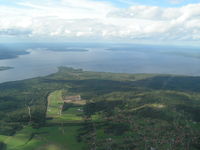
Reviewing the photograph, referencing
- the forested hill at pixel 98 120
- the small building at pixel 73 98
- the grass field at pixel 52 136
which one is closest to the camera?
the grass field at pixel 52 136

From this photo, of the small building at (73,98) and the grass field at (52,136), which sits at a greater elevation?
the small building at (73,98)

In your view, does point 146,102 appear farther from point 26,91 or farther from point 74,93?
point 26,91

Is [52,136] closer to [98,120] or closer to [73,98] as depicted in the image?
[98,120]

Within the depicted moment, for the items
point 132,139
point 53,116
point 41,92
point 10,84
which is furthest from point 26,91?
point 132,139

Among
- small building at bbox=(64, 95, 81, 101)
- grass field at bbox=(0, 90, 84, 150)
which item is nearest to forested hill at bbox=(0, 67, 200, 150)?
grass field at bbox=(0, 90, 84, 150)

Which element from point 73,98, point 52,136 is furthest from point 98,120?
point 73,98

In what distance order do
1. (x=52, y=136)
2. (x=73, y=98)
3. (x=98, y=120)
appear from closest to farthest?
(x=52, y=136)
(x=98, y=120)
(x=73, y=98)

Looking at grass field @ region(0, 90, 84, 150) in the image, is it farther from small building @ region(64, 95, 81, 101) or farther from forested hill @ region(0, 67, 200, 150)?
small building @ region(64, 95, 81, 101)

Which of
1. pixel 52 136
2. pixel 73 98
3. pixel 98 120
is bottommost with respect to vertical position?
pixel 52 136

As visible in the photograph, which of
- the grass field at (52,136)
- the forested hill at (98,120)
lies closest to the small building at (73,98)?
the forested hill at (98,120)

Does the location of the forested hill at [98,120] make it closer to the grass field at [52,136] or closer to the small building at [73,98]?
the grass field at [52,136]
